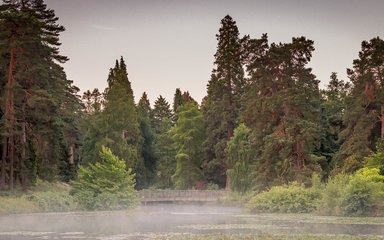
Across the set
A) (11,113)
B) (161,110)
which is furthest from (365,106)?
(161,110)

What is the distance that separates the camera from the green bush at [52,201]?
5278 cm

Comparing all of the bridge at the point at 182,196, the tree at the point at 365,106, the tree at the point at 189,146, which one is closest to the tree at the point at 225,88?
the tree at the point at 189,146

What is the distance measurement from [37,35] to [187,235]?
36.1 m

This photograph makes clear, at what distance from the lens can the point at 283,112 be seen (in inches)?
2482

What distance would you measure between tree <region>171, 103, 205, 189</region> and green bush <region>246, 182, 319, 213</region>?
4846cm

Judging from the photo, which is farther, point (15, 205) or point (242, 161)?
point (242, 161)

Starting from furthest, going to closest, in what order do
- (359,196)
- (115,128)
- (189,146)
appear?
(189,146) → (115,128) → (359,196)

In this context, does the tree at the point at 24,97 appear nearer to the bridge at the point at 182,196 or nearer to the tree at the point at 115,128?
the bridge at the point at 182,196

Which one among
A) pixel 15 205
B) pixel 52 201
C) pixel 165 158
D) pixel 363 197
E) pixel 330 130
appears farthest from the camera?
pixel 165 158

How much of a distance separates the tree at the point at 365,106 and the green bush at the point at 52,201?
85.7 feet

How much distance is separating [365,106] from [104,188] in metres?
27.4

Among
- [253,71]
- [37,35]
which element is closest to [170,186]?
[253,71]

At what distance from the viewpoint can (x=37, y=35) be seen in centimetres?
A: 5781

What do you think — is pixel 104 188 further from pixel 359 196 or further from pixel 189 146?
pixel 189 146
